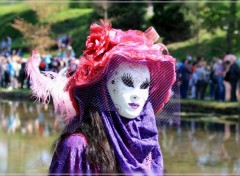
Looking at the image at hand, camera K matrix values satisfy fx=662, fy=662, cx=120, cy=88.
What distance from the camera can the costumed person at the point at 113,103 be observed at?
2465 millimetres

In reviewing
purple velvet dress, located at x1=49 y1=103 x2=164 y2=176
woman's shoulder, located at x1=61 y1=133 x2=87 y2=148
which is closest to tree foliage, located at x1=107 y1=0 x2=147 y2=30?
purple velvet dress, located at x1=49 y1=103 x2=164 y2=176

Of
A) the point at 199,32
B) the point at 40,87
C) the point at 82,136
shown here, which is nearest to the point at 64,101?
the point at 40,87

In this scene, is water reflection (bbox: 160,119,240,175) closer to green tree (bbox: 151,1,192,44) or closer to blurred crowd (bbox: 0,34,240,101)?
blurred crowd (bbox: 0,34,240,101)

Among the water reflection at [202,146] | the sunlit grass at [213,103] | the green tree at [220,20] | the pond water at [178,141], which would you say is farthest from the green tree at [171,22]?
the water reflection at [202,146]

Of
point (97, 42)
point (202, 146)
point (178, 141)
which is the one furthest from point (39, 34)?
point (97, 42)

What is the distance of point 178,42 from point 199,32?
997 mm

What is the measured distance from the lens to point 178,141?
10609 millimetres

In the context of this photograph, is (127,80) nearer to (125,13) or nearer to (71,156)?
(71,156)

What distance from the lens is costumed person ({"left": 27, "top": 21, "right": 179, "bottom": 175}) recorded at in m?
2.46

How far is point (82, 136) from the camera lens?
251cm

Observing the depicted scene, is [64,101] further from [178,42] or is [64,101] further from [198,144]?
[178,42]

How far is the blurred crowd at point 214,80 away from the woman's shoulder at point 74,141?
12027 millimetres

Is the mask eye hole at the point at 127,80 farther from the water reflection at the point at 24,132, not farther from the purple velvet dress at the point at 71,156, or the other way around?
the water reflection at the point at 24,132

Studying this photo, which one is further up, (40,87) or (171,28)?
(171,28)
